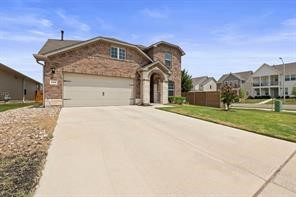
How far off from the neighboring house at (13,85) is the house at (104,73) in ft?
32.0

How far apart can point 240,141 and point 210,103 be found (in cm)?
1703

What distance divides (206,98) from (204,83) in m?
41.4

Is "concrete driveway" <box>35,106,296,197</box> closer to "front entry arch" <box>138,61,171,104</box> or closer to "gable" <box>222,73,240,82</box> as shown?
"front entry arch" <box>138,61,171,104</box>

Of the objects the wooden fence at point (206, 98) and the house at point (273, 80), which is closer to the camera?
the wooden fence at point (206, 98)

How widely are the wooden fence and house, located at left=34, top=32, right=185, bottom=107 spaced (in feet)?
12.1

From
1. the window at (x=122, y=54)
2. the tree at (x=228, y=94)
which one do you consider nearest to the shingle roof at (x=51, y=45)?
the window at (x=122, y=54)

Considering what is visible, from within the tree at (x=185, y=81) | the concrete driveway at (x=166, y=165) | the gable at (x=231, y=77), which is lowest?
the concrete driveway at (x=166, y=165)

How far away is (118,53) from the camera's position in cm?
2009

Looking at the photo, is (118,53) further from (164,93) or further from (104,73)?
(164,93)

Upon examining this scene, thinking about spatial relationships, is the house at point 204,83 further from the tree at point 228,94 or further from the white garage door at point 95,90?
the tree at point 228,94

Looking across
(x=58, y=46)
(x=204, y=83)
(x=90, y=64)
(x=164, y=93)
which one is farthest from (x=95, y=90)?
(x=204, y=83)

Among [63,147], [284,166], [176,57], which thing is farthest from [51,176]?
[176,57]

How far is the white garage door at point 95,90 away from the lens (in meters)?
17.5

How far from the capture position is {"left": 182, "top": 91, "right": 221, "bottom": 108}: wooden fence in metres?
23.1
